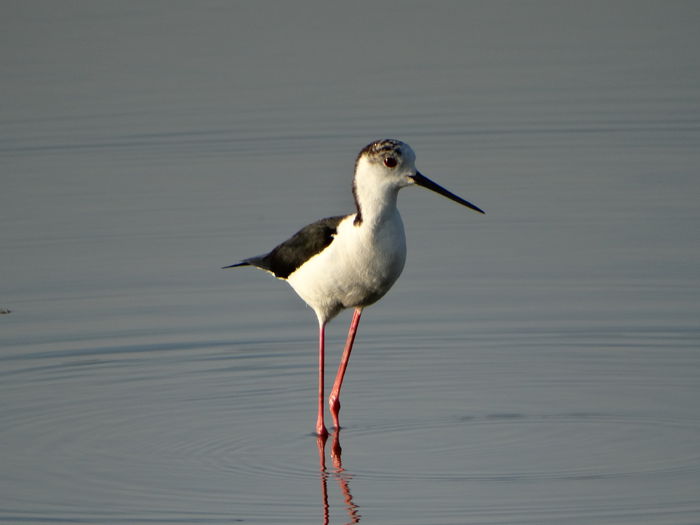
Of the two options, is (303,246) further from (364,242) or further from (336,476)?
(336,476)

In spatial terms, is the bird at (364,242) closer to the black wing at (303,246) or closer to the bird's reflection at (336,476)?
the black wing at (303,246)

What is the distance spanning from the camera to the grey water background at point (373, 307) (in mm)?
7254

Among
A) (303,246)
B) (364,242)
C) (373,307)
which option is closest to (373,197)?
(364,242)

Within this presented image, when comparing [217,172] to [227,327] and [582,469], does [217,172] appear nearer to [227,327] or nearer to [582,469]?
[227,327]

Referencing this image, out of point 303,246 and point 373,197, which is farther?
point 303,246

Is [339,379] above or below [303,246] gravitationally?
below

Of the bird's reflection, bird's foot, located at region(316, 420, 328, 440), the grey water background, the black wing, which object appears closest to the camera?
the bird's reflection

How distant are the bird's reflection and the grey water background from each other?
0.09 ft

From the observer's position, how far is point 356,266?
796cm

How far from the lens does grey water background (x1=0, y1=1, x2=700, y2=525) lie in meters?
7.25

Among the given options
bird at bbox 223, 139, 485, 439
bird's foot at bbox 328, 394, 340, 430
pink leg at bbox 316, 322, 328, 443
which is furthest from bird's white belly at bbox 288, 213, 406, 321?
bird's foot at bbox 328, 394, 340, 430

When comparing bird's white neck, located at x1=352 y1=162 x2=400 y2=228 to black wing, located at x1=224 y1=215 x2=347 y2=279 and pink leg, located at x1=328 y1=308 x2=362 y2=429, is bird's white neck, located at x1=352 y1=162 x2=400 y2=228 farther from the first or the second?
pink leg, located at x1=328 y1=308 x2=362 y2=429

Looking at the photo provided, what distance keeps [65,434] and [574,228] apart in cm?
495

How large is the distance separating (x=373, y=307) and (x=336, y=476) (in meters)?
2.95
